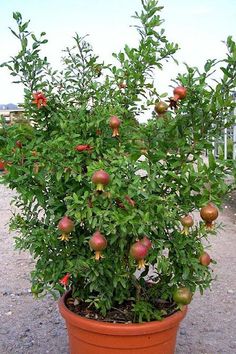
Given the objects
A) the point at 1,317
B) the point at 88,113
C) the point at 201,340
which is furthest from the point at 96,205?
the point at 1,317

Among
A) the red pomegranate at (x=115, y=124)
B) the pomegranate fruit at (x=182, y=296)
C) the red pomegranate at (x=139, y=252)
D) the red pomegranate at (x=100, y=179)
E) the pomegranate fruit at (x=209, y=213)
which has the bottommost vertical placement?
the pomegranate fruit at (x=182, y=296)

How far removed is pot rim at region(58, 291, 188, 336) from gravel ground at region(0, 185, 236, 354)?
704mm

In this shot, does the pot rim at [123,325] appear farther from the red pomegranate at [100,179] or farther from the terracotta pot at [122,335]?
the red pomegranate at [100,179]

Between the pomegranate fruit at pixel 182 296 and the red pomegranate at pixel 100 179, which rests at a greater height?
the red pomegranate at pixel 100 179

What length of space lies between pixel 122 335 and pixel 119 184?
75cm

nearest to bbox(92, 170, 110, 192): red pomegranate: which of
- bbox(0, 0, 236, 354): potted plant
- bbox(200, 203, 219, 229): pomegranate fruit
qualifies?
bbox(0, 0, 236, 354): potted plant

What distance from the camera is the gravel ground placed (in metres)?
3.07

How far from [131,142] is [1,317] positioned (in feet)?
6.22

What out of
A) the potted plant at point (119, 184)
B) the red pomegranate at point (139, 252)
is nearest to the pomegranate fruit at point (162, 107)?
the potted plant at point (119, 184)

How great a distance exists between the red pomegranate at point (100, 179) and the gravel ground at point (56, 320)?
5.05 feet

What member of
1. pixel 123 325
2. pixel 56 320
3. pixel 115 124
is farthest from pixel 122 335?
pixel 56 320

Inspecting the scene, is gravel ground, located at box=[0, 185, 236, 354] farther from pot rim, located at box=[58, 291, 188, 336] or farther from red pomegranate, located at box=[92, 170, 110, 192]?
red pomegranate, located at box=[92, 170, 110, 192]

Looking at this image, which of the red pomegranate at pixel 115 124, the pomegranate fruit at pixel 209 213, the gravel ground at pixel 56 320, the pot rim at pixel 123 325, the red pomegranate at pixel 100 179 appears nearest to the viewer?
the red pomegranate at pixel 100 179

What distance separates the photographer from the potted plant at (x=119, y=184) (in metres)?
2.02
